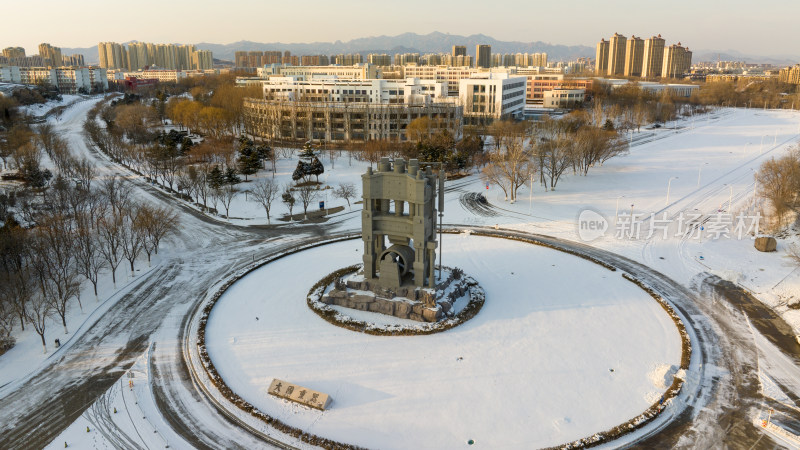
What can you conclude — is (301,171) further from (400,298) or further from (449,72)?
(449,72)

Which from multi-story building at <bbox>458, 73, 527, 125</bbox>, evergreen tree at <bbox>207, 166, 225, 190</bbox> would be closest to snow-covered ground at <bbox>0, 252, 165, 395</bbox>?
evergreen tree at <bbox>207, 166, 225, 190</bbox>

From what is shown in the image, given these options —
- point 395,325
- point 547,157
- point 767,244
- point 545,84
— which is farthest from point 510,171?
point 545,84

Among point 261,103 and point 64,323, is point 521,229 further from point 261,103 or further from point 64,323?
point 261,103

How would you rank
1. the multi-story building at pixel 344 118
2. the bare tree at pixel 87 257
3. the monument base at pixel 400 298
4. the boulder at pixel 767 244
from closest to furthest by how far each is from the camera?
the monument base at pixel 400 298 < the bare tree at pixel 87 257 < the boulder at pixel 767 244 < the multi-story building at pixel 344 118

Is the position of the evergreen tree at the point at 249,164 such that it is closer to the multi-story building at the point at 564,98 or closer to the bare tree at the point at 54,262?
the bare tree at the point at 54,262

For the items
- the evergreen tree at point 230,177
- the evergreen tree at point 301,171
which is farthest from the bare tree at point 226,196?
the evergreen tree at point 301,171

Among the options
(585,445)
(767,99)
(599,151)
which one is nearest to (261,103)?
(599,151)
